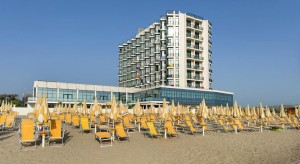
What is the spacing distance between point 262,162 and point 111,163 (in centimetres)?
461

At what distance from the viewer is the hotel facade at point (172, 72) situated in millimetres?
55406

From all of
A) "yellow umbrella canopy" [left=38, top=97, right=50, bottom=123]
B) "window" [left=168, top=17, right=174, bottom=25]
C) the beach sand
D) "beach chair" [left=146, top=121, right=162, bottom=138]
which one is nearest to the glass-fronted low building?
"window" [left=168, top=17, right=174, bottom=25]

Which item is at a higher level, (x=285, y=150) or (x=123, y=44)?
(x=123, y=44)

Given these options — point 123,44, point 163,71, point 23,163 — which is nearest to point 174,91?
point 163,71

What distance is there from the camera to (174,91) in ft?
181

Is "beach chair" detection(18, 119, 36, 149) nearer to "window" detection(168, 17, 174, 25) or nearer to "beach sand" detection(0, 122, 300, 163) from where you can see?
"beach sand" detection(0, 122, 300, 163)

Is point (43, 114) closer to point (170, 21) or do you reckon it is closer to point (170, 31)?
point (170, 31)

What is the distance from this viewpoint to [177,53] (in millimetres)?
59656

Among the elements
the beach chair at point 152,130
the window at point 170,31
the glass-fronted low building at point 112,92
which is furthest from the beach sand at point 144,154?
the window at point 170,31

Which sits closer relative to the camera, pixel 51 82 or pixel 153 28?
pixel 51 82

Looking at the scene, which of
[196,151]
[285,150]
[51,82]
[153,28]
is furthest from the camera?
[153,28]

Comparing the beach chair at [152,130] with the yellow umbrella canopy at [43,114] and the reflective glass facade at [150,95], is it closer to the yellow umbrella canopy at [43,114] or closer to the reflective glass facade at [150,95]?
the yellow umbrella canopy at [43,114]

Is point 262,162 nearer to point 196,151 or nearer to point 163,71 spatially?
point 196,151

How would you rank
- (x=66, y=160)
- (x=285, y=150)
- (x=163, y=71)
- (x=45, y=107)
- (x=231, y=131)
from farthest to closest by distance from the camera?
1. (x=163, y=71)
2. (x=231, y=131)
3. (x=45, y=107)
4. (x=285, y=150)
5. (x=66, y=160)
